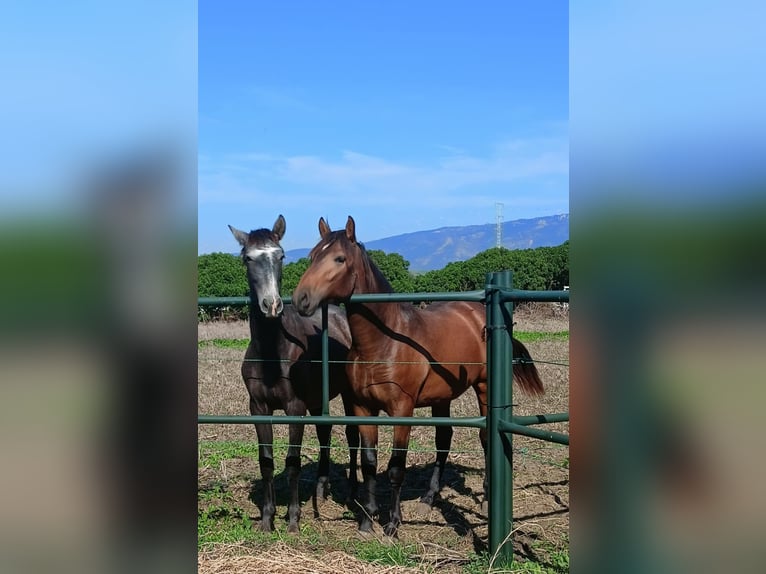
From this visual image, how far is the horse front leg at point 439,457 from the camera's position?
4633 mm

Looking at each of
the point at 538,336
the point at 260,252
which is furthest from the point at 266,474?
the point at 538,336

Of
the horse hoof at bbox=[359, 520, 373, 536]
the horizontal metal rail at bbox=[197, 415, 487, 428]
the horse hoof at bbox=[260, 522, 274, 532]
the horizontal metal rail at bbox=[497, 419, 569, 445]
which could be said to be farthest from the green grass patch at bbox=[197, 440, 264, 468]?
the horizontal metal rail at bbox=[497, 419, 569, 445]

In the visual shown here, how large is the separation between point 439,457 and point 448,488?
0.30 m

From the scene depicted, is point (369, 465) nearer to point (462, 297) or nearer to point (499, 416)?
point (499, 416)

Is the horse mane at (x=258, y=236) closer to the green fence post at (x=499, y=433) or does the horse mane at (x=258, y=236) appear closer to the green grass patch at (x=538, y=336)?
the green fence post at (x=499, y=433)

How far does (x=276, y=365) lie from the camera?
430 centimetres

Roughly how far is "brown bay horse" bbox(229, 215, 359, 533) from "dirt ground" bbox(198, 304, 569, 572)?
0.87ft

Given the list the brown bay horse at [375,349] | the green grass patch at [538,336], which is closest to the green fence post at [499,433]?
the brown bay horse at [375,349]

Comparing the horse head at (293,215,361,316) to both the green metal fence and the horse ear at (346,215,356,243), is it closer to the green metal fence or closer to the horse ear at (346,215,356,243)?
the horse ear at (346,215,356,243)

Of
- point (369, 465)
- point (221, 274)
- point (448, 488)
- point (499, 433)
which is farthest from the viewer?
point (221, 274)

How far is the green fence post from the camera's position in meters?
3.18
